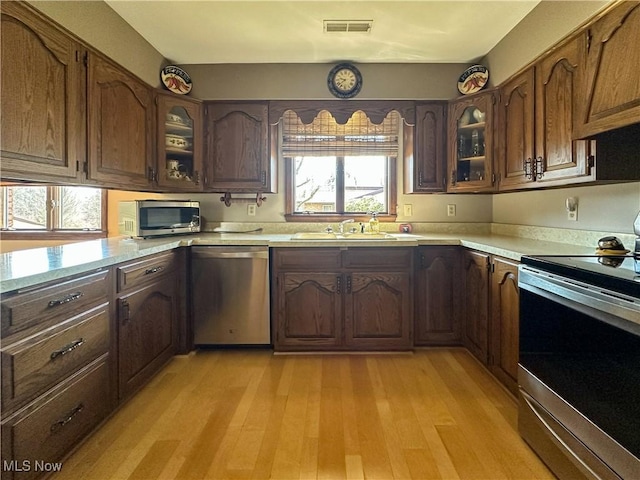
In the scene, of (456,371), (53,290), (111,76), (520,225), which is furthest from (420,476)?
(111,76)

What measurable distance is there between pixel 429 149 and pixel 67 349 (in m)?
2.84

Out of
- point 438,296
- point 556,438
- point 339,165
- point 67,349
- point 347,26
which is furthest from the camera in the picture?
point 339,165

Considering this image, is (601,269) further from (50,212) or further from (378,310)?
(50,212)

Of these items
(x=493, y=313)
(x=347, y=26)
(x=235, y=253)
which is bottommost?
(x=493, y=313)

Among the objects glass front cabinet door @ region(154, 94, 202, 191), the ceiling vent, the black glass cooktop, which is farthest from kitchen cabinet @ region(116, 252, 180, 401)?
the black glass cooktop

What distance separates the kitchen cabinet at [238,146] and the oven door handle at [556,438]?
2345mm

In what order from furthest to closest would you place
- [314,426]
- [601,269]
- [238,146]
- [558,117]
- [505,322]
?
[238,146] → [505,322] → [558,117] → [314,426] → [601,269]

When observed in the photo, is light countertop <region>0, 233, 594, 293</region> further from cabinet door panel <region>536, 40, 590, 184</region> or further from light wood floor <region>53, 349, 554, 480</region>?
light wood floor <region>53, 349, 554, 480</region>

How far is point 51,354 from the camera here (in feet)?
4.88

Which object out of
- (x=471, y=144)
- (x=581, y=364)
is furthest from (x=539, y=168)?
(x=581, y=364)

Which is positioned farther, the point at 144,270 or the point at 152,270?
the point at 152,270

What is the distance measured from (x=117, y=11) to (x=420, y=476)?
Result: 312cm

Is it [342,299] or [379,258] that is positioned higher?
[379,258]

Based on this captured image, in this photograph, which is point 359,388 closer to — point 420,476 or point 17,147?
point 420,476
